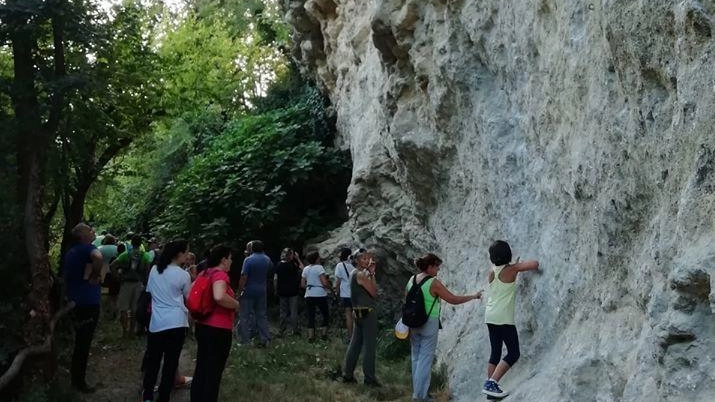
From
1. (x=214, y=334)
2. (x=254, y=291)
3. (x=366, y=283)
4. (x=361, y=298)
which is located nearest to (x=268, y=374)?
(x=361, y=298)

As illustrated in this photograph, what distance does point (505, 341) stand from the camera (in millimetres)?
7793

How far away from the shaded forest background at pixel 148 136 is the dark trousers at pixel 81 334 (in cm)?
31

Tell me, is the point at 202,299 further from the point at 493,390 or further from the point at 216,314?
the point at 493,390

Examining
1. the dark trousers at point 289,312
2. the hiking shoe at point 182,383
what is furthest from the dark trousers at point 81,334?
the dark trousers at point 289,312

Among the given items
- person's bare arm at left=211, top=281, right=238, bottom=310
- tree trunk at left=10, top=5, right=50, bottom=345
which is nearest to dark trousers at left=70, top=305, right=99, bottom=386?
tree trunk at left=10, top=5, right=50, bottom=345

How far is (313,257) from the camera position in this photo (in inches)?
569

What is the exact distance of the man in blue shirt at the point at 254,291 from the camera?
12773 millimetres

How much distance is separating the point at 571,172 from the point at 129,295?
8509 mm

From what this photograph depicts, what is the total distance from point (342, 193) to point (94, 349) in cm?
1027

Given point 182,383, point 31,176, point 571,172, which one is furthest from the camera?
point 182,383

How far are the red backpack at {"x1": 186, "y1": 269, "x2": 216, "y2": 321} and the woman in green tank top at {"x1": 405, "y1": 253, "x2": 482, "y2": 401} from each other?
259 centimetres

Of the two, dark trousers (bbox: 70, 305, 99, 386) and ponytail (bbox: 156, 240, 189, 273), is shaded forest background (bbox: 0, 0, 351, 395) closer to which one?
dark trousers (bbox: 70, 305, 99, 386)

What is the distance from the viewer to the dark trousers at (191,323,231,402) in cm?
744

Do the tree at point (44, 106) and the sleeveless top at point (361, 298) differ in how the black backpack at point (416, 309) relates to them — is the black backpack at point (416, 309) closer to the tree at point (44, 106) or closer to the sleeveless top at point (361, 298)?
the sleeveless top at point (361, 298)
